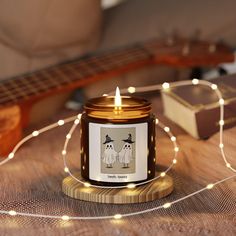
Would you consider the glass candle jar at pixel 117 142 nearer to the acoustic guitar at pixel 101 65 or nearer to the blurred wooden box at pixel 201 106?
the blurred wooden box at pixel 201 106

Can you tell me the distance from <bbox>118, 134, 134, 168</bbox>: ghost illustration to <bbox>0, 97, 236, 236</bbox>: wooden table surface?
0.17 feet

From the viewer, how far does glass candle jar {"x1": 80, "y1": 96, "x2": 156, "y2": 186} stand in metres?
0.70

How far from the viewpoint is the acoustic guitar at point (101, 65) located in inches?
44.6

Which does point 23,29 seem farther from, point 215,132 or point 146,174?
point 146,174

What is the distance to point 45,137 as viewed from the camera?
1.05 m

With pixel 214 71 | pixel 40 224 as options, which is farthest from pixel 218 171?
pixel 214 71

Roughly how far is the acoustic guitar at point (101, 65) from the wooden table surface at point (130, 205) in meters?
0.15

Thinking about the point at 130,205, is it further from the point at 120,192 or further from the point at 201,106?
the point at 201,106

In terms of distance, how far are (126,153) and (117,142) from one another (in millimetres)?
17

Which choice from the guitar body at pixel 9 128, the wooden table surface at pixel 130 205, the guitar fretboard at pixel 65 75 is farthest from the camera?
the guitar fretboard at pixel 65 75

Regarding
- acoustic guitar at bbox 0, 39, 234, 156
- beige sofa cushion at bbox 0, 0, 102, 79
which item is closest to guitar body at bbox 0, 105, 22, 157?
acoustic guitar at bbox 0, 39, 234, 156

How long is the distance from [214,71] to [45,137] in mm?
466

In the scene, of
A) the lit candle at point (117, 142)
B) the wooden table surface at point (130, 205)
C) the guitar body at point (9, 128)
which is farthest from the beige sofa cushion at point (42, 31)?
the lit candle at point (117, 142)

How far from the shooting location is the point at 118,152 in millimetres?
705
